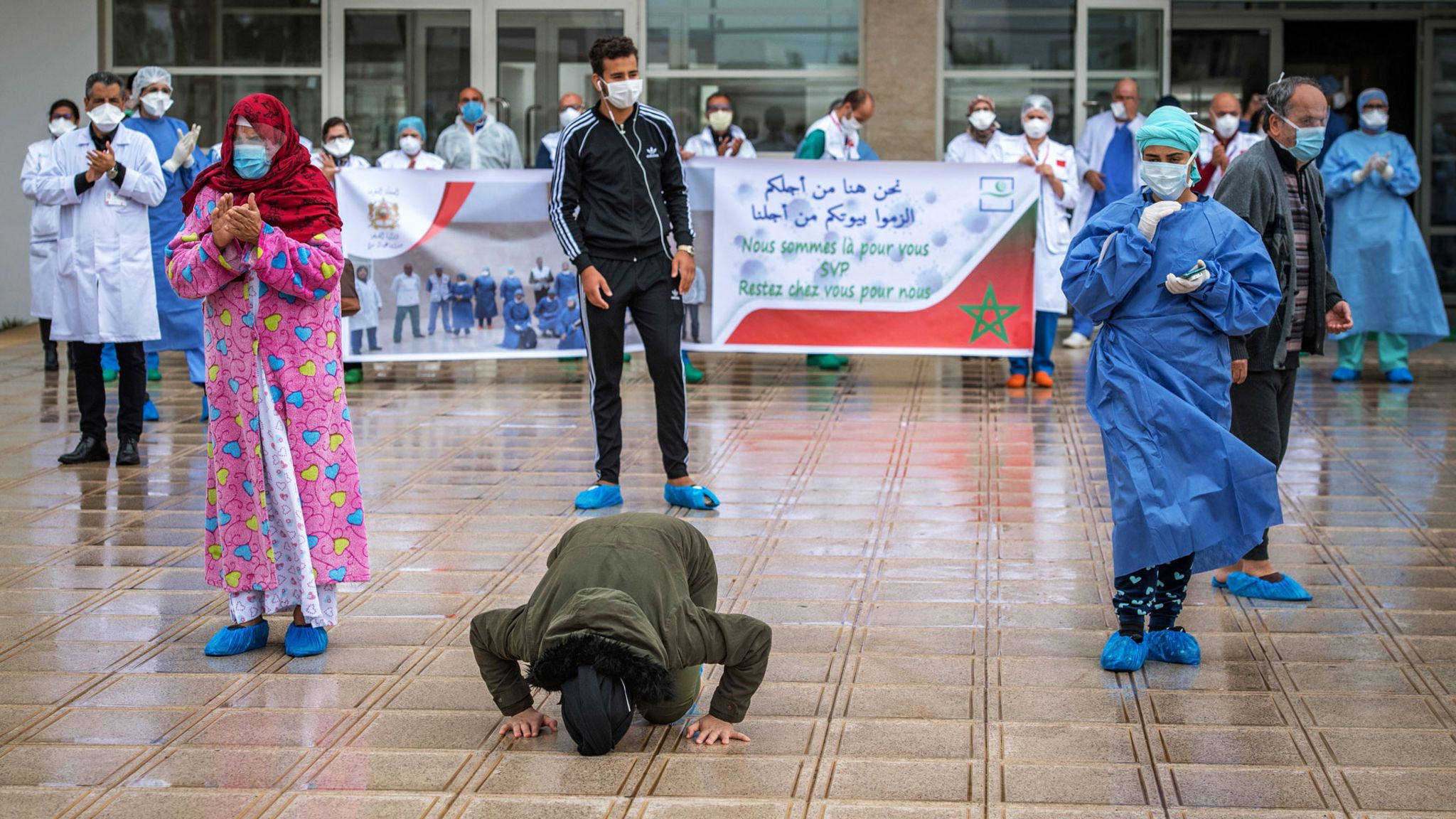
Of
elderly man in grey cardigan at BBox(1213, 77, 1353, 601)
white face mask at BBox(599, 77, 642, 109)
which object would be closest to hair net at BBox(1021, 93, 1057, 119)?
white face mask at BBox(599, 77, 642, 109)

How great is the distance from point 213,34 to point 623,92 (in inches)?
408

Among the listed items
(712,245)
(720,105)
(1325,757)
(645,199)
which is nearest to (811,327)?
(712,245)

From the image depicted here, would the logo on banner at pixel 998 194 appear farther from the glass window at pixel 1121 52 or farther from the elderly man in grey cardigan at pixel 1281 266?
the elderly man in grey cardigan at pixel 1281 266

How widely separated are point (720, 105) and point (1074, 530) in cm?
671

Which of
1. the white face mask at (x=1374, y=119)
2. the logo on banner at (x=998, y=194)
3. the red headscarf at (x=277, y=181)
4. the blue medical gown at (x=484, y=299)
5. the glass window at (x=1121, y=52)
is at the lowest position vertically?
the blue medical gown at (x=484, y=299)

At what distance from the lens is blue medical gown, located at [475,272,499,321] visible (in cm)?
1237

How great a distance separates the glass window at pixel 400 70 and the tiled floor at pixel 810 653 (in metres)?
7.35

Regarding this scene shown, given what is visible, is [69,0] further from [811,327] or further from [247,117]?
[247,117]

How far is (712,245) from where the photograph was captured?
12.2 metres

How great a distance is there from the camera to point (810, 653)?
540 centimetres

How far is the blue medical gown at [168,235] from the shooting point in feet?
35.0

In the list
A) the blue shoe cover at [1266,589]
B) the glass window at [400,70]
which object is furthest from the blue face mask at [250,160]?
the glass window at [400,70]

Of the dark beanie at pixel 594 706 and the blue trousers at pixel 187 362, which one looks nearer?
the dark beanie at pixel 594 706

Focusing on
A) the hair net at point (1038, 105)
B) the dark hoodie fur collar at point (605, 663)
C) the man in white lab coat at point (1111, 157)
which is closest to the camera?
the dark hoodie fur collar at point (605, 663)
